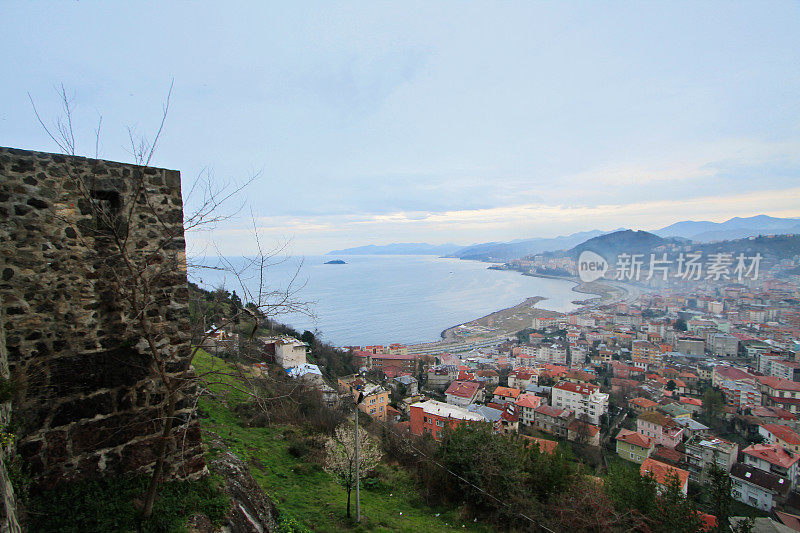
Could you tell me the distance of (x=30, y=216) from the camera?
2641mm

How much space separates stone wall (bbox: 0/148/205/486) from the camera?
8.57 ft

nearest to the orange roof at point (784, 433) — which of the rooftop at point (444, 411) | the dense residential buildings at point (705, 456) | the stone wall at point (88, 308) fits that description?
the dense residential buildings at point (705, 456)

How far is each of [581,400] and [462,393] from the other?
8.25 metres

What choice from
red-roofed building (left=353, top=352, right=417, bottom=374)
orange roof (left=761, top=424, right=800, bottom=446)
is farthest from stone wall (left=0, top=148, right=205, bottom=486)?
orange roof (left=761, top=424, right=800, bottom=446)

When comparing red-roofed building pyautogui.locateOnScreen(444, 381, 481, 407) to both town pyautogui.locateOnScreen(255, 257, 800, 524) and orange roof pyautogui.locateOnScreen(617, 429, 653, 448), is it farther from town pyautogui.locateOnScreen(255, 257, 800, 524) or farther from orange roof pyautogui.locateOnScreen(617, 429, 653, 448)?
orange roof pyautogui.locateOnScreen(617, 429, 653, 448)

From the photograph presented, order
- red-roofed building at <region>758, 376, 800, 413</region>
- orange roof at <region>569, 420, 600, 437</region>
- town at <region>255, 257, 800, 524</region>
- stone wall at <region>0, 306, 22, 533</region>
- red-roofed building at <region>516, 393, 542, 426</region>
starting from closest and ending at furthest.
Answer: stone wall at <region>0, 306, 22, 533</region> < town at <region>255, 257, 800, 524</region> < orange roof at <region>569, 420, 600, 437</region> < red-roofed building at <region>516, 393, 542, 426</region> < red-roofed building at <region>758, 376, 800, 413</region>

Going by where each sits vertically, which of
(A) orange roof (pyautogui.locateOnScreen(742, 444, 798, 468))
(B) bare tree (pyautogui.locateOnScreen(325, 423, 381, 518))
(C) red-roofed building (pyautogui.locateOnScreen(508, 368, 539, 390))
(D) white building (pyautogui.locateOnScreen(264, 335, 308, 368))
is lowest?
(C) red-roofed building (pyautogui.locateOnScreen(508, 368, 539, 390))

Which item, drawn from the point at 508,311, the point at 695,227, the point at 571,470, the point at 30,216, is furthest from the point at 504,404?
the point at 695,227

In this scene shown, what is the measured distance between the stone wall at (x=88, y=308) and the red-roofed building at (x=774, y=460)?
2521 centimetres

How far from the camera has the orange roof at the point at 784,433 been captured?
1883 centimetres

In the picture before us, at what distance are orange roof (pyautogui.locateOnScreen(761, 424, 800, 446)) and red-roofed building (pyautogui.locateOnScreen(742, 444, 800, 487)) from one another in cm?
141

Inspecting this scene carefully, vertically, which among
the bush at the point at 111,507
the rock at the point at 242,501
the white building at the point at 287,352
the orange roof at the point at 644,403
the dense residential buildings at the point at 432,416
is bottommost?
the orange roof at the point at 644,403

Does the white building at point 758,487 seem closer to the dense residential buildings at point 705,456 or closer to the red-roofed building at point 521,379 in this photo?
the dense residential buildings at point 705,456

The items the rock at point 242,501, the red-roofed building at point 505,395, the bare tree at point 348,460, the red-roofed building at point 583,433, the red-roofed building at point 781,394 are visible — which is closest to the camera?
the rock at point 242,501
